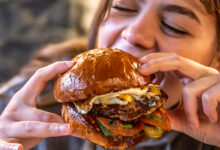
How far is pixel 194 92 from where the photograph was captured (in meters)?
1.48

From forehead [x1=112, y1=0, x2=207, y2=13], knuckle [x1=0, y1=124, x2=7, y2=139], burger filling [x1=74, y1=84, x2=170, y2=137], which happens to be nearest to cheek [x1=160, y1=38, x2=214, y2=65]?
forehead [x1=112, y1=0, x2=207, y2=13]

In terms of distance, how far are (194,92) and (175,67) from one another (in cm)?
19

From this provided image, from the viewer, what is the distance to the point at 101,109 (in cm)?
129

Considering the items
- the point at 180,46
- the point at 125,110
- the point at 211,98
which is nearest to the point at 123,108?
the point at 125,110

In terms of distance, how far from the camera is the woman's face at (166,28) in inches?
61.5

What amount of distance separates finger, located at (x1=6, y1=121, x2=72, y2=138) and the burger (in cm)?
9

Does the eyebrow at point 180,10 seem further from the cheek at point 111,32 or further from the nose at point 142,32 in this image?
the cheek at point 111,32

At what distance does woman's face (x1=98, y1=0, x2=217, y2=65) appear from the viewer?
5.12ft

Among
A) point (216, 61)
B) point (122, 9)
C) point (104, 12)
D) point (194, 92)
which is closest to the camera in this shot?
point (194, 92)

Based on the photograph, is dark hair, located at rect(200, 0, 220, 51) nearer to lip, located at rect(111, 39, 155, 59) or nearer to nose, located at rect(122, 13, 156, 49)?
nose, located at rect(122, 13, 156, 49)

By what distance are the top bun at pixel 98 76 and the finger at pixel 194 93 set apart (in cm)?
32

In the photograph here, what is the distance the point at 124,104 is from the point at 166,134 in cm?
100

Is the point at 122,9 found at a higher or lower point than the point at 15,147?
higher

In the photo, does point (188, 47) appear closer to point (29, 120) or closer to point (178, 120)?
point (178, 120)
